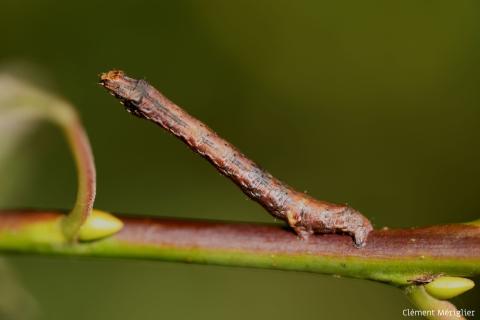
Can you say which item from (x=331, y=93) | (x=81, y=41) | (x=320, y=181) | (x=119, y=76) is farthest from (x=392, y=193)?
(x=119, y=76)

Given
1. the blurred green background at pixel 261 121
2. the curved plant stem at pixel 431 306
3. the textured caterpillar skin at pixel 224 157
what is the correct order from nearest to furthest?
the curved plant stem at pixel 431 306, the textured caterpillar skin at pixel 224 157, the blurred green background at pixel 261 121

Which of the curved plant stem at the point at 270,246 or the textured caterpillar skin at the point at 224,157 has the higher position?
the textured caterpillar skin at the point at 224,157

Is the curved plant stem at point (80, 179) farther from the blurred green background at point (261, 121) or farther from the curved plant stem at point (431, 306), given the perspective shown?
the blurred green background at point (261, 121)

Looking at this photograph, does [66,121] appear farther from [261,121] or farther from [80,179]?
[261,121]

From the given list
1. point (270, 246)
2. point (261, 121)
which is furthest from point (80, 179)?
point (261, 121)

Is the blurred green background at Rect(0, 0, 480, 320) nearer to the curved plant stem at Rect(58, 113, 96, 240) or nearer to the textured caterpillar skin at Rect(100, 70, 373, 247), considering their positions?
the textured caterpillar skin at Rect(100, 70, 373, 247)

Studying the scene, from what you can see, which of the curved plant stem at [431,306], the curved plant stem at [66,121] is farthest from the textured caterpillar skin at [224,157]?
the curved plant stem at [431,306]
